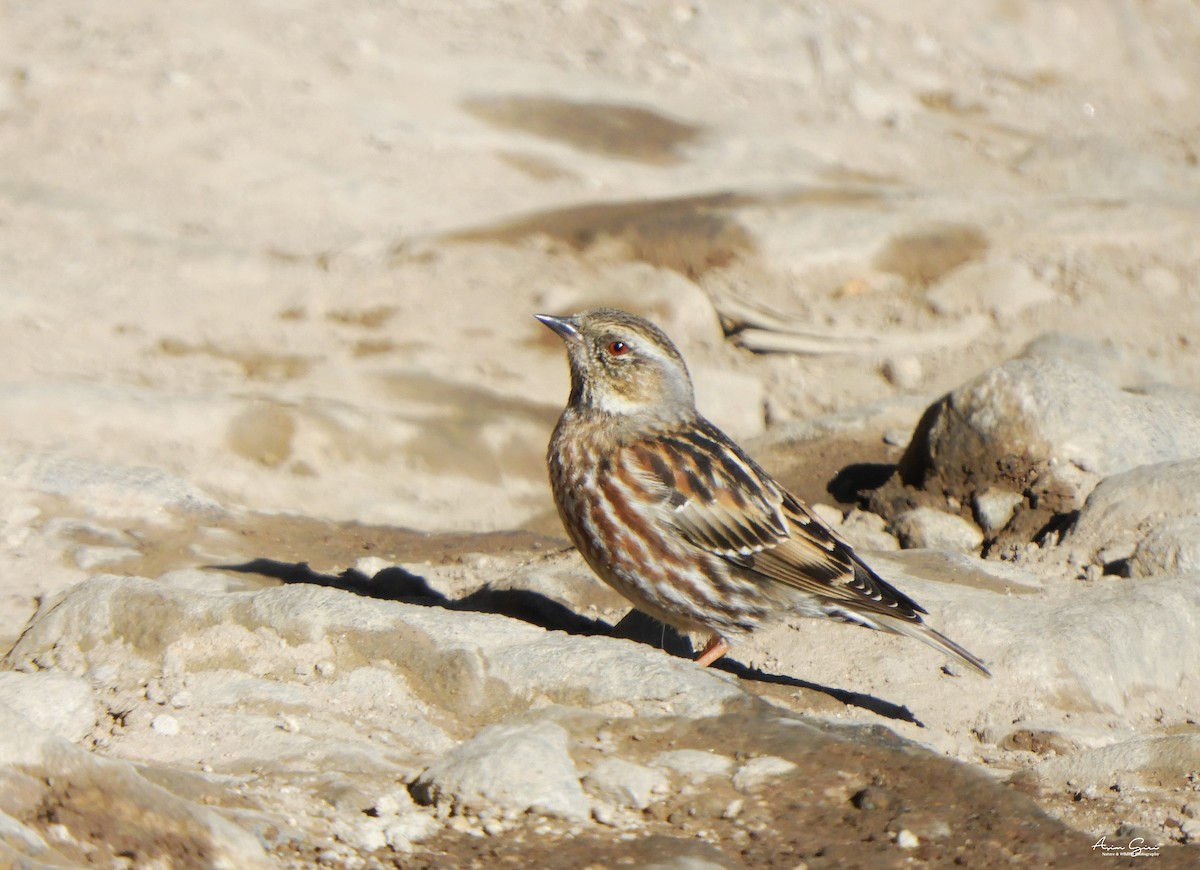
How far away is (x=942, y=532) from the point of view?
25.6 feet

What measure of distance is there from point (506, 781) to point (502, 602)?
7.80ft

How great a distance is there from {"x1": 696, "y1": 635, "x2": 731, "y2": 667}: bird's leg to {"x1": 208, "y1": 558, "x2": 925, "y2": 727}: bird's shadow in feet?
0.30

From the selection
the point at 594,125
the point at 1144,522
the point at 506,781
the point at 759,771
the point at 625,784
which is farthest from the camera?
the point at 594,125

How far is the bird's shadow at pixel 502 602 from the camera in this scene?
22.3 ft

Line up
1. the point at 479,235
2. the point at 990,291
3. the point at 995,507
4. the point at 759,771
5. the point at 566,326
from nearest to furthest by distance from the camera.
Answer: the point at 759,771
the point at 566,326
the point at 995,507
the point at 479,235
the point at 990,291

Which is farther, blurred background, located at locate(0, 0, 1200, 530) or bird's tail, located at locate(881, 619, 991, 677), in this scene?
blurred background, located at locate(0, 0, 1200, 530)

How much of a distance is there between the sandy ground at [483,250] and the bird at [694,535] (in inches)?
14.7

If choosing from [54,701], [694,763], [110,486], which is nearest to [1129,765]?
[694,763]

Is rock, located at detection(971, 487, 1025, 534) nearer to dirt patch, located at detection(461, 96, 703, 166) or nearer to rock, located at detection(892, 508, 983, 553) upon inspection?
rock, located at detection(892, 508, 983, 553)

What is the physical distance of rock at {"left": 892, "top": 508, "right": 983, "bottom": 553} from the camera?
25.6 feet

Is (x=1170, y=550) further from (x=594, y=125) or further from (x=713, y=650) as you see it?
(x=594, y=125)

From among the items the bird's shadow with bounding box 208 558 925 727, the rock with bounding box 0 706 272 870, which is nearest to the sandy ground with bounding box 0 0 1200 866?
the bird's shadow with bounding box 208 558 925 727

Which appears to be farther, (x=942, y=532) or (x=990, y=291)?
(x=990, y=291)

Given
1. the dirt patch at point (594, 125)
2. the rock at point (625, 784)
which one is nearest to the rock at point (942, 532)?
the rock at point (625, 784)
